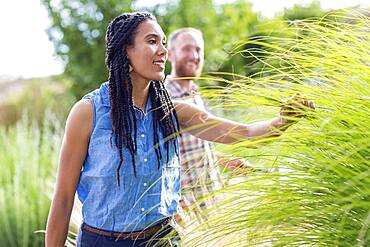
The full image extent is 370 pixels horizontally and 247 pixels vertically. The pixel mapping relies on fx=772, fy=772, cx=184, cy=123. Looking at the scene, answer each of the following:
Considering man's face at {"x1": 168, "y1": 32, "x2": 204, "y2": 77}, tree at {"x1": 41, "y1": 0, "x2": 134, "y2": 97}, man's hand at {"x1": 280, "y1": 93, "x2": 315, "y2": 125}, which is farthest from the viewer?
tree at {"x1": 41, "y1": 0, "x2": 134, "y2": 97}

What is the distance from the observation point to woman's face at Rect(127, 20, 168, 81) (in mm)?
A: 2977

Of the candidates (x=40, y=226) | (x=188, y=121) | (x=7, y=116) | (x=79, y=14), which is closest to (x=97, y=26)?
(x=79, y=14)

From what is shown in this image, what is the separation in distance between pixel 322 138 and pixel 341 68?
0.91 ft

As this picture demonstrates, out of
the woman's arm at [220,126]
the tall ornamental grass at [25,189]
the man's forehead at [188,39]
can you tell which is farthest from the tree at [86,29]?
the woman's arm at [220,126]

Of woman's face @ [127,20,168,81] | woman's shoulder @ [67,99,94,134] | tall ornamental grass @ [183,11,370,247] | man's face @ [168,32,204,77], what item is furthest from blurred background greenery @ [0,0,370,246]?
woman's shoulder @ [67,99,94,134]

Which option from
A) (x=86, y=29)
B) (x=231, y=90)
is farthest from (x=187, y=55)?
(x=86, y=29)

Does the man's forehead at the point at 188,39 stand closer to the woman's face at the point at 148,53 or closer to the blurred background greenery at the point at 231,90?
the blurred background greenery at the point at 231,90

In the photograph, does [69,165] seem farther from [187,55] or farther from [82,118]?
[187,55]

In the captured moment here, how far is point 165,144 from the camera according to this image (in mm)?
3027

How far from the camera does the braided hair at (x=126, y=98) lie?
2963 millimetres

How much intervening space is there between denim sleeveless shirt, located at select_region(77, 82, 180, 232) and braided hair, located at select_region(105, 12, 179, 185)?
3 centimetres

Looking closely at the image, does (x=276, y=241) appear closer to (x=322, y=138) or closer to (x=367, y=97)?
(x=322, y=138)

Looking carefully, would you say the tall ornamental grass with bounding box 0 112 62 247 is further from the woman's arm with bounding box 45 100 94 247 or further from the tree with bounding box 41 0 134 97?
the tree with bounding box 41 0 134 97

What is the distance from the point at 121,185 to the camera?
9.51ft
